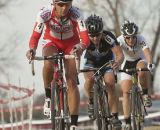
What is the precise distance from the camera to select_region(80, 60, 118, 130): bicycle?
1376 centimetres

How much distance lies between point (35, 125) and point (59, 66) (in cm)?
1463

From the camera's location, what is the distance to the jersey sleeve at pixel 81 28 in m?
12.3

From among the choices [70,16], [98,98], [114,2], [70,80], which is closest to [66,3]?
[70,16]

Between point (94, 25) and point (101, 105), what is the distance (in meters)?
1.54

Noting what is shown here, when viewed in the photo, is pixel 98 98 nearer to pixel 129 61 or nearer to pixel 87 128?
pixel 129 61

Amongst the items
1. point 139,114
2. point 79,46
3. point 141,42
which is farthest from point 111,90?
point 79,46

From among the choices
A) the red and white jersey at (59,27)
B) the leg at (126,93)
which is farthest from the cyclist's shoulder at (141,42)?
the red and white jersey at (59,27)

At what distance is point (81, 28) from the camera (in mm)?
12461

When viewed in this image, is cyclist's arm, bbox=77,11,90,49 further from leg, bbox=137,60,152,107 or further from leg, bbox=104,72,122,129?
leg, bbox=137,60,152,107

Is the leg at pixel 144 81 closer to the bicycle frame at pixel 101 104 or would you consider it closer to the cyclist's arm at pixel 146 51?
the cyclist's arm at pixel 146 51

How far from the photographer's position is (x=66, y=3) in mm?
12359

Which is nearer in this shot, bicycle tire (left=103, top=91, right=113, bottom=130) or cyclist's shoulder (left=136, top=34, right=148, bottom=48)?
bicycle tire (left=103, top=91, right=113, bottom=130)

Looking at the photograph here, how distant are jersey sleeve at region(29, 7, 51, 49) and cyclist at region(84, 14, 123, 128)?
6.10 ft

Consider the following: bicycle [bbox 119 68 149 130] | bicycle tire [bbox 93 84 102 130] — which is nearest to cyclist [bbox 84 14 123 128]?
bicycle [bbox 119 68 149 130]
